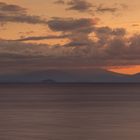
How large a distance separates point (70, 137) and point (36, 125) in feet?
25.3

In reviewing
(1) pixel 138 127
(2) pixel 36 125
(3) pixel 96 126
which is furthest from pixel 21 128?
(1) pixel 138 127

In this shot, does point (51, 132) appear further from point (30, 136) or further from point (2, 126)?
point (2, 126)

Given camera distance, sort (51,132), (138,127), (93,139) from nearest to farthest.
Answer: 1. (93,139)
2. (51,132)
3. (138,127)

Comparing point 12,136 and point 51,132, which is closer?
point 12,136

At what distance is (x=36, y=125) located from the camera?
124ft

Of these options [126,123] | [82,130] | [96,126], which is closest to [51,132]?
[82,130]

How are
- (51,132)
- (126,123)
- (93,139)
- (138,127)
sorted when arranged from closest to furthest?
(93,139) → (51,132) → (138,127) → (126,123)

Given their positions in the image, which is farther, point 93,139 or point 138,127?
point 138,127

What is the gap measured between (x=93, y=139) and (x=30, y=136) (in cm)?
388

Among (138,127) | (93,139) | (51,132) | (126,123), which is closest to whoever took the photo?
(93,139)

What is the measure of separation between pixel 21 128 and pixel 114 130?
6.48 meters

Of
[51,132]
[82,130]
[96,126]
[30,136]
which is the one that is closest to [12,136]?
[30,136]

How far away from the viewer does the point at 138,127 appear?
36062 mm

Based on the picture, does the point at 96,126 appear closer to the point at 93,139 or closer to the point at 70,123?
the point at 70,123
